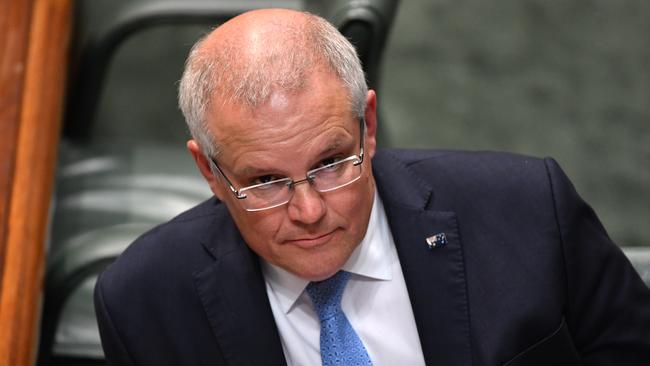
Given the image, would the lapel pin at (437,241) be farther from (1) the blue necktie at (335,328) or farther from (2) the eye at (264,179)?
(2) the eye at (264,179)

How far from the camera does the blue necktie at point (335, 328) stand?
5.65 ft

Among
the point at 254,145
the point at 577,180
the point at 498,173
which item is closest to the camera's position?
the point at 254,145

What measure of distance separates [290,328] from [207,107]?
433 millimetres

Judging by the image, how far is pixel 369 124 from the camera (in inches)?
66.1

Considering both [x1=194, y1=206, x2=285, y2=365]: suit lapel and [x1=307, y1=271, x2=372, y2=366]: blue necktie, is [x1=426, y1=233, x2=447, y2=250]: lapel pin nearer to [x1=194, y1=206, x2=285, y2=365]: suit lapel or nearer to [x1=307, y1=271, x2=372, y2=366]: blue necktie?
[x1=307, y1=271, x2=372, y2=366]: blue necktie

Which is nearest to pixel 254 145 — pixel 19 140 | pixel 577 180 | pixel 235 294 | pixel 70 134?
pixel 235 294

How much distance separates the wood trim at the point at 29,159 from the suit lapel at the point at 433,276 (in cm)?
73

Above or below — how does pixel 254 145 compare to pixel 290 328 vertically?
above

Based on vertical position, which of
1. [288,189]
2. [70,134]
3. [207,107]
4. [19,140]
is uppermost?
[207,107]

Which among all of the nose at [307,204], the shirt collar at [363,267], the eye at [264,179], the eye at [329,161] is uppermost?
the eye at [329,161]

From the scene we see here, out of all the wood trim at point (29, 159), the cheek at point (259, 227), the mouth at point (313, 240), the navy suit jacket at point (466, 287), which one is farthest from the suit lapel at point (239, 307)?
the wood trim at point (29, 159)

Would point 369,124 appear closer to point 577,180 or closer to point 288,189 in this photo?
point 288,189

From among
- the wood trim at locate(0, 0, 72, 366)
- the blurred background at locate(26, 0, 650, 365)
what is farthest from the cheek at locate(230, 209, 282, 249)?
the blurred background at locate(26, 0, 650, 365)

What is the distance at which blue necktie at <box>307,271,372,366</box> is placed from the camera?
1.72 metres
